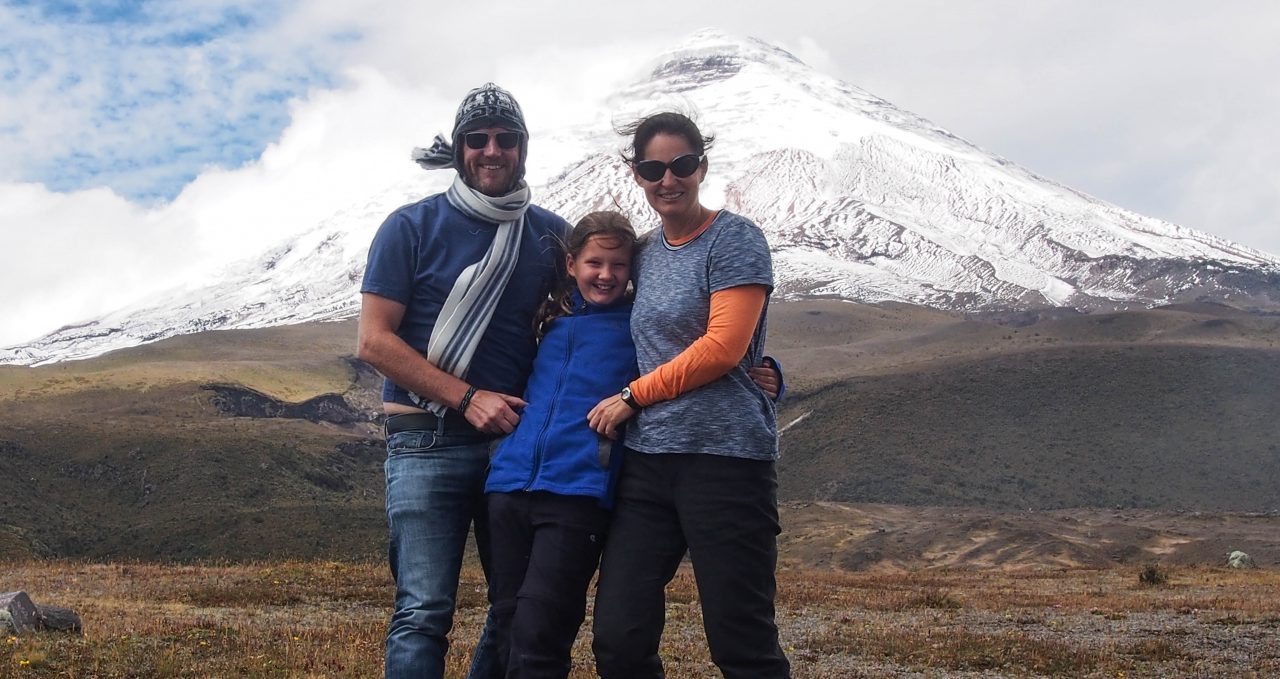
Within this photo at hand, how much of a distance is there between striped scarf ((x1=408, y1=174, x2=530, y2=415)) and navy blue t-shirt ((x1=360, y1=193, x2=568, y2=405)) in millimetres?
45

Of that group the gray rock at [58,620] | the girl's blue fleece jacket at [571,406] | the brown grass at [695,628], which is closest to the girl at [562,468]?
the girl's blue fleece jacket at [571,406]

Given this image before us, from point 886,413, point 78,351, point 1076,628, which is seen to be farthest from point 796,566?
point 78,351

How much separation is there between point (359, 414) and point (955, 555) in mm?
42149

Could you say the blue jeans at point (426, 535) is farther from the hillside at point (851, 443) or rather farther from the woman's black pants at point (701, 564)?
the hillside at point (851, 443)

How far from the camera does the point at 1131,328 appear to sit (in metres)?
81.1

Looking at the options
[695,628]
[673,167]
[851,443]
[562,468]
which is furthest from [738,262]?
[851,443]

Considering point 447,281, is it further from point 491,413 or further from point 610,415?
point 610,415

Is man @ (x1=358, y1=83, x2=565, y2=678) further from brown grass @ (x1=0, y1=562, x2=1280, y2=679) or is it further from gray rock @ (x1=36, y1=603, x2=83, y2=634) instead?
gray rock @ (x1=36, y1=603, x2=83, y2=634)

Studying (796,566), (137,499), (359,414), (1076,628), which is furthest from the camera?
(359,414)

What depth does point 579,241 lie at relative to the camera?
442cm

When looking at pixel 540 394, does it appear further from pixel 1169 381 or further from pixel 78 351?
pixel 78 351

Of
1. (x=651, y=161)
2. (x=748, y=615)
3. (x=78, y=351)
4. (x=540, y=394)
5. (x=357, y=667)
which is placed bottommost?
(x=78, y=351)

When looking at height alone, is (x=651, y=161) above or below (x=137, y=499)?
above

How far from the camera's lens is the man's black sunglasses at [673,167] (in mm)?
4289
